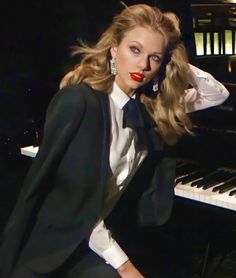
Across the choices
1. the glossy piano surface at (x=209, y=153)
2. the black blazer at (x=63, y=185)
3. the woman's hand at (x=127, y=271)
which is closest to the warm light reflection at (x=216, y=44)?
the glossy piano surface at (x=209, y=153)

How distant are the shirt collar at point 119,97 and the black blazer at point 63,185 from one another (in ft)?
0.11

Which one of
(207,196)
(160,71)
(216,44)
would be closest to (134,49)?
(160,71)

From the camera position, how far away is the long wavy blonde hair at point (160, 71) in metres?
1.60

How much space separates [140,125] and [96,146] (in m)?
0.18

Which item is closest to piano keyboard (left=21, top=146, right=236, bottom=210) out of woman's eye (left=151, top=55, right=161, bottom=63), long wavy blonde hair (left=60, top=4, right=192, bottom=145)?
long wavy blonde hair (left=60, top=4, right=192, bottom=145)

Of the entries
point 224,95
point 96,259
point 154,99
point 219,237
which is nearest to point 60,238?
point 96,259

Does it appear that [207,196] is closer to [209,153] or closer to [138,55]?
[209,153]

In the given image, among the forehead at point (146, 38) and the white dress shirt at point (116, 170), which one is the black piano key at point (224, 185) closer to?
the white dress shirt at point (116, 170)

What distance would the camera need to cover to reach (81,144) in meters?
1.54

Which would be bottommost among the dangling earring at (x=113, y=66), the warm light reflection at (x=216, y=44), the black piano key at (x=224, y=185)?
the black piano key at (x=224, y=185)

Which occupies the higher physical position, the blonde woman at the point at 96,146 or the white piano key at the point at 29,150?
the blonde woman at the point at 96,146

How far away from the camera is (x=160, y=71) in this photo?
1.67 meters

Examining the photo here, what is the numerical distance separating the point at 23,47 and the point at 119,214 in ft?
2.83

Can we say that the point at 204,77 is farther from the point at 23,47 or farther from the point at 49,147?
the point at 23,47
